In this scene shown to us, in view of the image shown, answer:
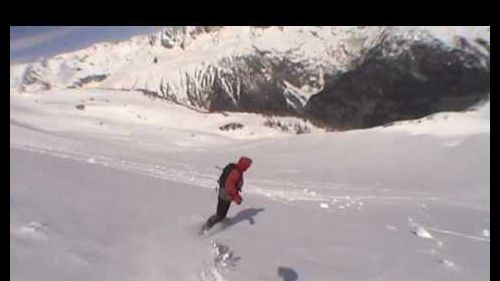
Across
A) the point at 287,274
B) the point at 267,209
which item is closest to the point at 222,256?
the point at 287,274

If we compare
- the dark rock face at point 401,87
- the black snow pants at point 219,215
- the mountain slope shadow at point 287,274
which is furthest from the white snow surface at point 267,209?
the dark rock face at point 401,87

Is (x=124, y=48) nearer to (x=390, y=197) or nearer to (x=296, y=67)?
(x=296, y=67)

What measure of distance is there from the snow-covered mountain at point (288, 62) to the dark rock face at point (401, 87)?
7 cm

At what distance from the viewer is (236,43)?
4847 cm

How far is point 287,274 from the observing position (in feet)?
25.2

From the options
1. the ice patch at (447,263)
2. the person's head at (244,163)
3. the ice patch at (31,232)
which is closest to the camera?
the ice patch at (31,232)

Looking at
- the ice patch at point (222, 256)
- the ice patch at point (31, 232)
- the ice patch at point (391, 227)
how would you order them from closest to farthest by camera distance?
the ice patch at point (31, 232) → the ice patch at point (222, 256) → the ice patch at point (391, 227)

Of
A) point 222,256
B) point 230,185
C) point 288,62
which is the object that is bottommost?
point 222,256

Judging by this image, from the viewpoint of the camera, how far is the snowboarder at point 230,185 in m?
8.97

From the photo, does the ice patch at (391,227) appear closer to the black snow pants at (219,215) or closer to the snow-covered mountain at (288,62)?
the black snow pants at (219,215)

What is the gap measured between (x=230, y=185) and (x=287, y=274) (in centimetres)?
180

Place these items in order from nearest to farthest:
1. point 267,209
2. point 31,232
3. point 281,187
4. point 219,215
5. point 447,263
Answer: point 31,232, point 447,263, point 219,215, point 267,209, point 281,187

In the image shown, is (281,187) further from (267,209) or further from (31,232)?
(31,232)

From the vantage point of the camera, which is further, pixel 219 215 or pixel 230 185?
pixel 219 215
